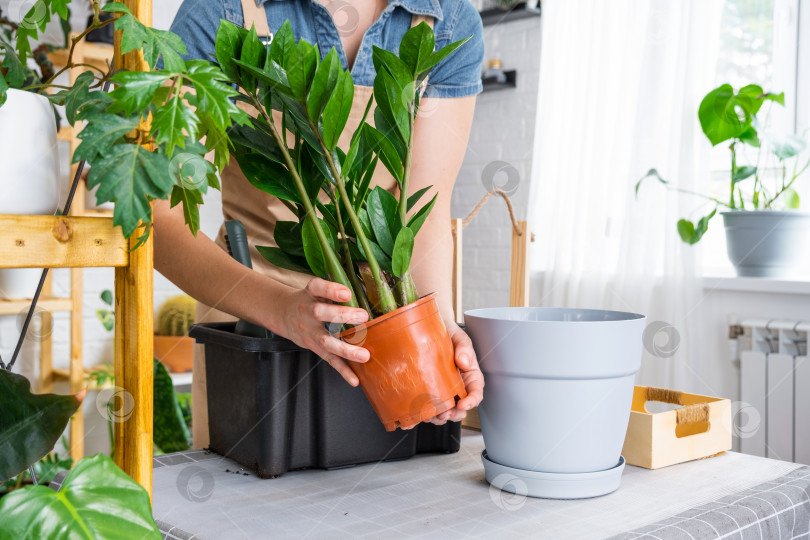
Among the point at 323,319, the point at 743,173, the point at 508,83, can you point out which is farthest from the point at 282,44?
the point at 508,83

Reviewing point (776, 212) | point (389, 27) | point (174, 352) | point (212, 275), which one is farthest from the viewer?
point (174, 352)

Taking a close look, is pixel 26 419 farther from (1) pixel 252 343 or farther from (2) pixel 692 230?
(2) pixel 692 230

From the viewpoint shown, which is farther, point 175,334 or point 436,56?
point 175,334

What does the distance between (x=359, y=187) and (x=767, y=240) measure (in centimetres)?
162

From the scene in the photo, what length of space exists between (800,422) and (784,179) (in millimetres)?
651

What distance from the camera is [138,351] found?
49 centimetres

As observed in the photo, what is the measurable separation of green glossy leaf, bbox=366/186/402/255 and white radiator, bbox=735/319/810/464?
5.14 ft

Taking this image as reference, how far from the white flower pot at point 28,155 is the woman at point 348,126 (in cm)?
31

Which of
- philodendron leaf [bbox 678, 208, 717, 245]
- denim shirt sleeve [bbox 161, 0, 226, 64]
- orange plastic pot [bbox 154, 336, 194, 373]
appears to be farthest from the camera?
orange plastic pot [bbox 154, 336, 194, 373]

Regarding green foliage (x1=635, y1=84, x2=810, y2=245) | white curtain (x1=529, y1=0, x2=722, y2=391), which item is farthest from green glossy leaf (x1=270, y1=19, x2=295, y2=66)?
white curtain (x1=529, y1=0, x2=722, y2=391)

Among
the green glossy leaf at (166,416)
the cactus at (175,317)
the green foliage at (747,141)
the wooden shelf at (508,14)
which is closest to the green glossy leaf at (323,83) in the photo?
the green glossy leaf at (166,416)

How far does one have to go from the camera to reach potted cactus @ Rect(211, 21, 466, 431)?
0.58 meters

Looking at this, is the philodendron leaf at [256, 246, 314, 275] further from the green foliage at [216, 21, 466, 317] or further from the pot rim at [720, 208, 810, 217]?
the pot rim at [720, 208, 810, 217]

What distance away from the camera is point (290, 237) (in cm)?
68
